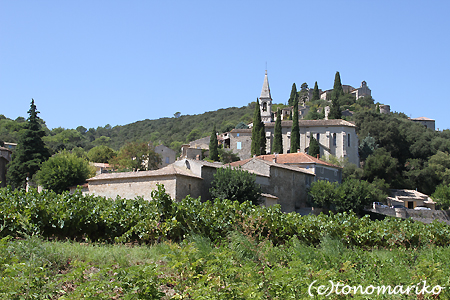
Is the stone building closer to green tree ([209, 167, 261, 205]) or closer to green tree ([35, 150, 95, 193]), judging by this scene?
A: green tree ([209, 167, 261, 205])

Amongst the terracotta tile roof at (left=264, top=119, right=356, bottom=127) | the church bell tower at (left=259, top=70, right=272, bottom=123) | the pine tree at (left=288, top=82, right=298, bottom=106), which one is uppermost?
the pine tree at (left=288, top=82, right=298, bottom=106)

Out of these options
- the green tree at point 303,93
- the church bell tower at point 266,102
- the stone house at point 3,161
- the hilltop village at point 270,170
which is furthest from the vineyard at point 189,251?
the green tree at point 303,93

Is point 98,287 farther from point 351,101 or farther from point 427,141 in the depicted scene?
→ point 351,101

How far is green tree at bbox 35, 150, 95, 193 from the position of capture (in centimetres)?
4034

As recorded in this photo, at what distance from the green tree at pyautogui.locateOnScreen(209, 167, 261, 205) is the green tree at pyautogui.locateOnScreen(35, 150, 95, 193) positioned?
16.6m

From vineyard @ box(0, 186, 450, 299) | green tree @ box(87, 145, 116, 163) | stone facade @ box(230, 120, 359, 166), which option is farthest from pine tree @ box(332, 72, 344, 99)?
vineyard @ box(0, 186, 450, 299)

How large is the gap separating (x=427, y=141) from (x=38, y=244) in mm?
81057

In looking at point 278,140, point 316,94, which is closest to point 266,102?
Result: point 278,140

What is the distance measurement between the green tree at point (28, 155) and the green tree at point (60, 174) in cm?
659

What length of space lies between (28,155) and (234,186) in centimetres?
3002

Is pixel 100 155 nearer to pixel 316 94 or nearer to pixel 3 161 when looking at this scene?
pixel 3 161

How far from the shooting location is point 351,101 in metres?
113

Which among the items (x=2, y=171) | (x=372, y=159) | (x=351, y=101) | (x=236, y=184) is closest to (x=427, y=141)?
(x=372, y=159)

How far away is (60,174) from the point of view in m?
40.8
